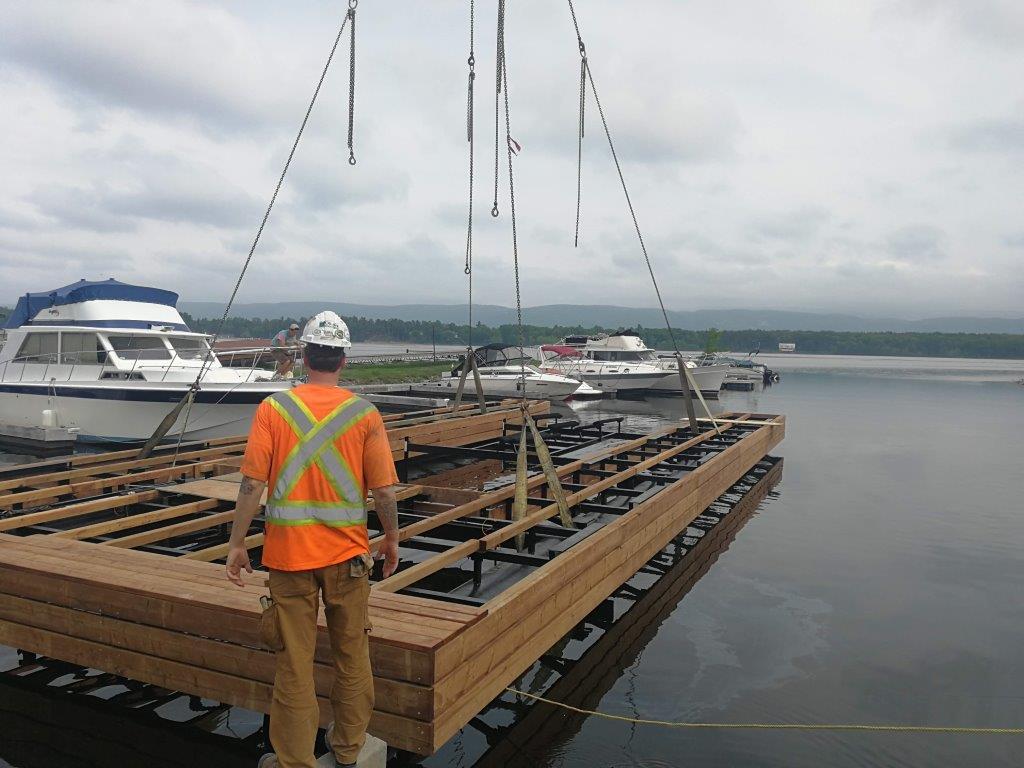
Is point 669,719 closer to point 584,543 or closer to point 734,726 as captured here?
point 734,726

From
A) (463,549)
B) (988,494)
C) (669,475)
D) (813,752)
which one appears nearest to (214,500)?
(463,549)

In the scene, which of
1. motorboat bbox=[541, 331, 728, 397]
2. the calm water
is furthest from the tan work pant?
motorboat bbox=[541, 331, 728, 397]

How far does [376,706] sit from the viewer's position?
4.41 meters

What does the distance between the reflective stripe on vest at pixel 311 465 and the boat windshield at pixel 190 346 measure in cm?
1878

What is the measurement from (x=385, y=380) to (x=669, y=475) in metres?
37.6

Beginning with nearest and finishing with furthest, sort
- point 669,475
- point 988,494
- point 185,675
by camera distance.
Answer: point 185,675 < point 669,475 < point 988,494

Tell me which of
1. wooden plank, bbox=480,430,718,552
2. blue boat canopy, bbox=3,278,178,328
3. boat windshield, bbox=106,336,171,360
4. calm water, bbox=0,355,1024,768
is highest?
blue boat canopy, bbox=3,278,178,328

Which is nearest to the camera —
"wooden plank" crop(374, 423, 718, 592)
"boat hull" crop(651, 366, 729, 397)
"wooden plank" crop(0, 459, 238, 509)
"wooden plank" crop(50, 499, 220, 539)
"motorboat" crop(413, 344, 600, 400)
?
"wooden plank" crop(374, 423, 718, 592)

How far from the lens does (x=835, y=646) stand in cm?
780

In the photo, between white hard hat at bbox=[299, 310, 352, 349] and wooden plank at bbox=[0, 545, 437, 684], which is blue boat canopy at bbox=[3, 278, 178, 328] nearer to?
wooden plank at bbox=[0, 545, 437, 684]

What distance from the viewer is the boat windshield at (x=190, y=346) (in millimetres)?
20812

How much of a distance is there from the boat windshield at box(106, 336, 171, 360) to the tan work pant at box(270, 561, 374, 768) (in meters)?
18.6

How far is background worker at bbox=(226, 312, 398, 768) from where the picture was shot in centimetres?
363

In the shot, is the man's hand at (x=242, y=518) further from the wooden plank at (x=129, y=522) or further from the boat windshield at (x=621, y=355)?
the boat windshield at (x=621, y=355)
